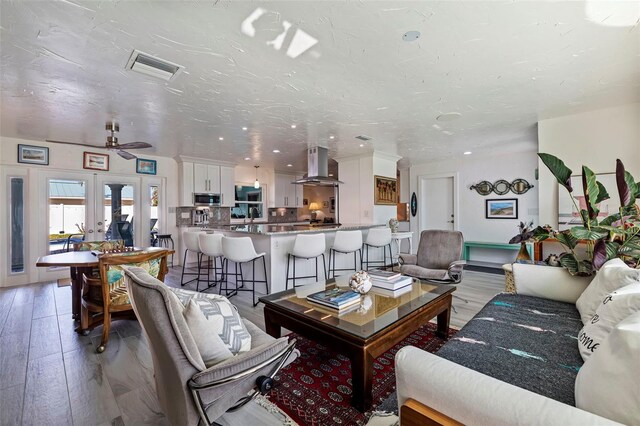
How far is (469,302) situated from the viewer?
3639 millimetres

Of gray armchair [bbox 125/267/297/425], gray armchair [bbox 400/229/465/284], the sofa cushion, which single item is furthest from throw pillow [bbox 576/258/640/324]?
gray armchair [bbox 125/267/297/425]

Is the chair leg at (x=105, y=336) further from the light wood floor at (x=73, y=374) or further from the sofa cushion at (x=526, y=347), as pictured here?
the sofa cushion at (x=526, y=347)

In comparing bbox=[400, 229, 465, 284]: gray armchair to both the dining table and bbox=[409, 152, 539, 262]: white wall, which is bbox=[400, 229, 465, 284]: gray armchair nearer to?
the dining table

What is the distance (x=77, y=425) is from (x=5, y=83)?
120 inches

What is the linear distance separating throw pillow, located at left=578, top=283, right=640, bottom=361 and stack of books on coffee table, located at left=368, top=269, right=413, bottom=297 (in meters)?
1.17

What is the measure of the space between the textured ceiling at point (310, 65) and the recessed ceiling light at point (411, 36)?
0.11 feet

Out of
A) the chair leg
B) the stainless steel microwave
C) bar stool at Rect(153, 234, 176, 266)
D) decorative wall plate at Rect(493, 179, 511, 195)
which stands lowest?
the chair leg

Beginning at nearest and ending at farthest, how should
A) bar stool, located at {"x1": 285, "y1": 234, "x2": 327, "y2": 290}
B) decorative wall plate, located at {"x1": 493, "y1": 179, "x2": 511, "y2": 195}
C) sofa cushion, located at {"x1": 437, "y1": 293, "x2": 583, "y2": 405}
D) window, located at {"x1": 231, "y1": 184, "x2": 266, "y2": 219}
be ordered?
sofa cushion, located at {"x1": 437, "y1": 293, "x2": 583, "y2": 405} → bar stool, located at {"x1": 285, "y1": 234, "x2": 327, "y2": 290} → decorative wall plate, located at {"x1": 493, "y1": 179, "x2": 511, "y2": 195} → window, located at {"x1": 231, "y1": 184, "x2": 266, "y2": 219}

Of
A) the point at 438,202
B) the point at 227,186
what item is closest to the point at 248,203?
the point at 227,186

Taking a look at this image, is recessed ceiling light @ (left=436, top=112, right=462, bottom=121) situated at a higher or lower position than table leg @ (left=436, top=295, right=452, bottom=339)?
higher

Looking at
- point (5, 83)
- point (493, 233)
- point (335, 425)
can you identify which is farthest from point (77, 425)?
point (493, 233)

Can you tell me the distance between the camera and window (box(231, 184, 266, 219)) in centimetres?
753

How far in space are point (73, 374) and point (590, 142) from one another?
576 centimetres

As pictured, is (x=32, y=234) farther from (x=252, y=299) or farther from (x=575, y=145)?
(x=575, y=145)
